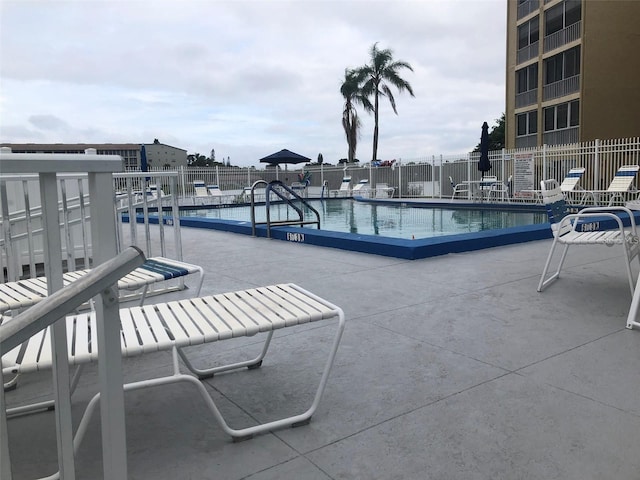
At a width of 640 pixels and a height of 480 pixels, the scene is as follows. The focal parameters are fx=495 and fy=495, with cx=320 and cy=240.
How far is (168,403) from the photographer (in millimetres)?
2354

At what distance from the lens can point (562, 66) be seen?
81.9 feet

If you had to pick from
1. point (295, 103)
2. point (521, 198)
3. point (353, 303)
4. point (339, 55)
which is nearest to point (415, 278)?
point (353, 303)

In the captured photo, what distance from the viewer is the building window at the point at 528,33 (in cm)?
2673

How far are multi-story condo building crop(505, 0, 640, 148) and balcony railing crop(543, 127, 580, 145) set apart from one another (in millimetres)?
49

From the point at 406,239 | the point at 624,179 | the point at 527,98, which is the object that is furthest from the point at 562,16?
the point at 406,239

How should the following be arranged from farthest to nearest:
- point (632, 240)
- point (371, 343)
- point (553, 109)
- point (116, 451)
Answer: point (553, 109) → point (632, 240) → point (371, 343) → point (116, 451)

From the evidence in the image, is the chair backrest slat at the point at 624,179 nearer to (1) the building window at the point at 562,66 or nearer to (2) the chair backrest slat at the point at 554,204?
(2) the chair backrest slat at the point at 554,204

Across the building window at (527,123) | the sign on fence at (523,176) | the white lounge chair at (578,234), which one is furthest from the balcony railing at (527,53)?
the white lounge chair at (578,234)

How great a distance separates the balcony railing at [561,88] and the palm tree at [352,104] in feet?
35.6

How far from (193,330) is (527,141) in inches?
1133

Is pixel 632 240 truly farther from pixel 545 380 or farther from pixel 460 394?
pixel 460 394

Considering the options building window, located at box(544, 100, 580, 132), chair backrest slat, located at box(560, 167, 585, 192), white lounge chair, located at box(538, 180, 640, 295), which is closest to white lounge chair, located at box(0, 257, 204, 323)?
white lounge chair, located at box(538, 180, 640, 295)

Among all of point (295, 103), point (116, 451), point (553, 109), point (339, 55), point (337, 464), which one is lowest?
point (337, 464)

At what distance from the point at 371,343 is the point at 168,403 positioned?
125 cm
